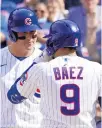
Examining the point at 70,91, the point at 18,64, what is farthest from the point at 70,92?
the point at 18,64

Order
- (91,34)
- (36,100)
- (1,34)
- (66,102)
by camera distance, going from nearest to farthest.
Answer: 1. (66,102)
2. (36,100)
3. (91,34)
4. (1,34)

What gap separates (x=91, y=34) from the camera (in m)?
7.28

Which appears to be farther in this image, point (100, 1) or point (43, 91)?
point (100, 1)

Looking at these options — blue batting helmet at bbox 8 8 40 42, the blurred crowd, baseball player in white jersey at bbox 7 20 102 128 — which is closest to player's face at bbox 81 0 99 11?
the blurred crowd

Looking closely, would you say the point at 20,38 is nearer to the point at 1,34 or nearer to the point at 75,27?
the point at 75,27

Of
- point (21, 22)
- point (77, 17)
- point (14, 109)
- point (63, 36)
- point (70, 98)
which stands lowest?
point (77, 17)

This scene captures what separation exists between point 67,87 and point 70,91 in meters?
0.04

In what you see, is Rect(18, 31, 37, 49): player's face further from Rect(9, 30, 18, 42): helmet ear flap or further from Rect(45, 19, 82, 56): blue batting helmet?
Rect(45, 19, 82, 56): blue batting helmet

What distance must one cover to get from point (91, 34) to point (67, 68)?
365cm

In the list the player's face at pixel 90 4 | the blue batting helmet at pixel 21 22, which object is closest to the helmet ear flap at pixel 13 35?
the blue batting helmet at pixel 21 22

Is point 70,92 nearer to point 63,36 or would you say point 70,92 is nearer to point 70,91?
point 70,91

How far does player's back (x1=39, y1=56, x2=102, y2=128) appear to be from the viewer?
364 centimetres


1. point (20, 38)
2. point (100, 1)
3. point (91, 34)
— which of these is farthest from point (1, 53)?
point (100, 1)

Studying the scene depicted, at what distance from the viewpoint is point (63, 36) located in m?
3.79
